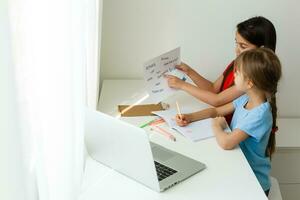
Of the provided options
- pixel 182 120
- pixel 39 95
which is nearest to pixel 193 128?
pixel 182 120

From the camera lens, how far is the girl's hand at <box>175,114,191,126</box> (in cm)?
167

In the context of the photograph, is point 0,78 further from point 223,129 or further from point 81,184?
point 223,129

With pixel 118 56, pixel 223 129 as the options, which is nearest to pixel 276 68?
pixel 223 129

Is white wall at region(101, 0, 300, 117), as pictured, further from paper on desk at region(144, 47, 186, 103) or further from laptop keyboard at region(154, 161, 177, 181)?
laptop keyboard at region(154, 161, 177, 181)

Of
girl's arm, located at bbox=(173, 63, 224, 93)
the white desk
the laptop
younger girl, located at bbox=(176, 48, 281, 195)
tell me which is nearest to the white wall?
girl's arm, located at bbox=(173, 63, 224, 93)

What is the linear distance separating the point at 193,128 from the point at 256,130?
0.86 ft

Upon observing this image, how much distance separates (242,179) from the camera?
1327 millimetres

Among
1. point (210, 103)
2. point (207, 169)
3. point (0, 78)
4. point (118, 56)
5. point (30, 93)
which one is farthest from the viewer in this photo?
point (118, 56)

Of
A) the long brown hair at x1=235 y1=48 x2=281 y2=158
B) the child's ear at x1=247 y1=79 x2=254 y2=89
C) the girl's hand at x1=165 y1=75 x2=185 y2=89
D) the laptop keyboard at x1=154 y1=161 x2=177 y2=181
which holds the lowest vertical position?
the laptop keyboard at x1=154 y1=161 x2=177 y2=181

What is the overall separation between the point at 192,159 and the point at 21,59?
0.96 metres

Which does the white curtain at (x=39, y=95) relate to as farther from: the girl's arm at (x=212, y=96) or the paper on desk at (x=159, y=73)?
the girl's arm at (x=212, y=96)

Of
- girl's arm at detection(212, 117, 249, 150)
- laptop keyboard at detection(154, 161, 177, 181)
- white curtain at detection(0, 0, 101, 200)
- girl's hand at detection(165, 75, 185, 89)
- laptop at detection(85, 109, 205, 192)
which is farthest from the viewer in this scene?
girl's hand at detection(165, 75, 185, 89)

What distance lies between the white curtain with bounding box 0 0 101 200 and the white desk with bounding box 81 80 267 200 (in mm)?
257

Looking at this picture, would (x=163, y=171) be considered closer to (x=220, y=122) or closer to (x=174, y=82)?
(x=220, y=122)
